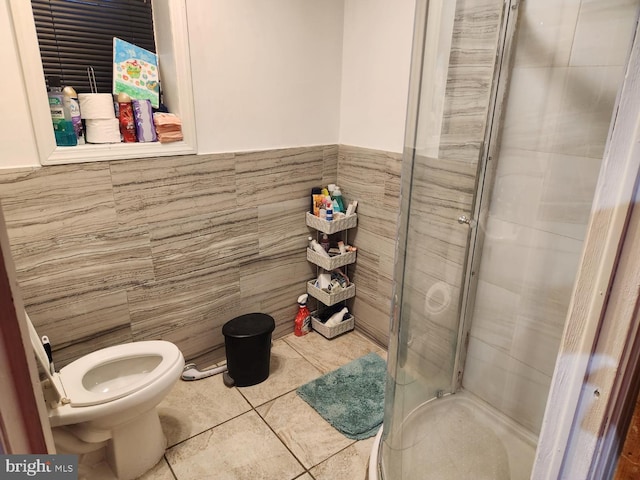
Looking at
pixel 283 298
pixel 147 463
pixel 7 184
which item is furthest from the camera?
pixel 283 298

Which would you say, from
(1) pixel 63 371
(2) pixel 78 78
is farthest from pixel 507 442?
(2) pixel 78 78

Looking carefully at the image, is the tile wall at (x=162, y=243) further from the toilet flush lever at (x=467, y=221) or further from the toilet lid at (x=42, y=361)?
the toilet flush lever at (x=467, y=221)

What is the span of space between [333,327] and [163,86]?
162 centimetres

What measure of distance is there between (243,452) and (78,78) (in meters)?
1.78

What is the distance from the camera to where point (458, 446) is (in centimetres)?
160

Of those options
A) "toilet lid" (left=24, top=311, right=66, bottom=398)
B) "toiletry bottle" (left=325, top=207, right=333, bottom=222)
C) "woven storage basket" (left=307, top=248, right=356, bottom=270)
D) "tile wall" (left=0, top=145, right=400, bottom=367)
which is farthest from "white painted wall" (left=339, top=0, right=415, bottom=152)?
"toilet lid" (left=24, top=311, right=66, bottom=398)

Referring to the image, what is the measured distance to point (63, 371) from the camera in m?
1.61

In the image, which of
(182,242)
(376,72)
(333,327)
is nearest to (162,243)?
(182,242)

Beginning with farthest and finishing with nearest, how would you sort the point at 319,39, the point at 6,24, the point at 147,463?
the point at 319,39, the point at 147,463, the point at 6,24

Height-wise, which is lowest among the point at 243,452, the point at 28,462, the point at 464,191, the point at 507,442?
the point at 243,452

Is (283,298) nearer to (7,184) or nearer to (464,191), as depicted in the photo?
(464,191)

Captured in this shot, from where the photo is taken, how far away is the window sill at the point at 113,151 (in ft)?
5.32

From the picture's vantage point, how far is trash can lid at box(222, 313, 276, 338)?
6.71ft

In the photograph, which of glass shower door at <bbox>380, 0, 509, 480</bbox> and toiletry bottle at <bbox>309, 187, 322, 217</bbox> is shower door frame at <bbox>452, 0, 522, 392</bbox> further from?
toiletry bottle at <bbox>309, 187, 322, 217</bbox>
